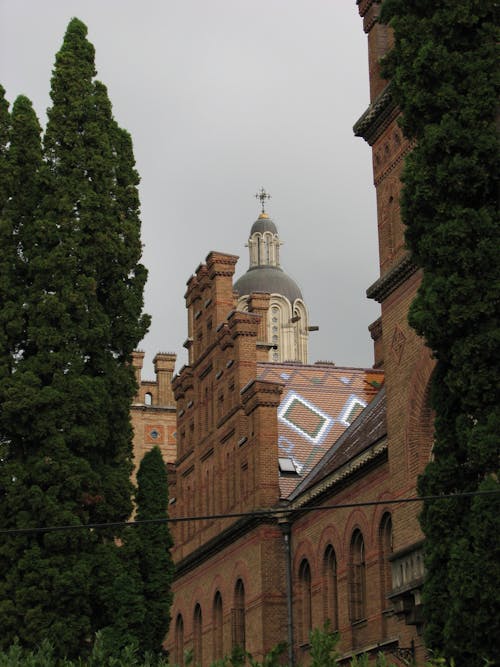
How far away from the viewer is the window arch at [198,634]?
42.5 m

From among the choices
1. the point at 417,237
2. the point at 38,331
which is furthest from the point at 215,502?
the point at 417,237

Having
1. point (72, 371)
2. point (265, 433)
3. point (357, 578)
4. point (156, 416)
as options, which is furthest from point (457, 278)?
point (156, 416)

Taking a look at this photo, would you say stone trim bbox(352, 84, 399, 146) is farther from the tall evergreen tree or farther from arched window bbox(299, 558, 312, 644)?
arched window bbox(299, 558, 312, 644)

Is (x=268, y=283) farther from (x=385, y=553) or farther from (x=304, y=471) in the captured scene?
(x=385, y=553)

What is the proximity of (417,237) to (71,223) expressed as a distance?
11.8 m

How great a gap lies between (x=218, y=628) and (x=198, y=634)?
1.94 m

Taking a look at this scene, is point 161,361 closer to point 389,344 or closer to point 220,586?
point 220,586

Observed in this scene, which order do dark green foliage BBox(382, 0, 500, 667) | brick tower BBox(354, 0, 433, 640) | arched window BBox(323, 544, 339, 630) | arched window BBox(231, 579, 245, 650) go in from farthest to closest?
arched window BBox(231, 579, 245, 650), arched window BBox(323, 544, 339, 630), brick tower BBox(354, 0, 433, 640), dark green foliage BBox(382, 0, 500, 667)

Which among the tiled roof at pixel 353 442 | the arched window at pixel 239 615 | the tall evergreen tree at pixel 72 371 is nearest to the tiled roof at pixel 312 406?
the tiled roof at pixel 353 442

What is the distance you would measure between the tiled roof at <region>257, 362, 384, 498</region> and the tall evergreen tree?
9.81m

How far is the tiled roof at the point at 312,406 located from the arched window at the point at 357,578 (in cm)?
549

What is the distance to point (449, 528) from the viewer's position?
1870cm

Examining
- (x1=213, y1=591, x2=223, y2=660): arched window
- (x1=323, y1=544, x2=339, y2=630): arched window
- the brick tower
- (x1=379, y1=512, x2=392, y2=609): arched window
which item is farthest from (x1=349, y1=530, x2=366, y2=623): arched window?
(x1=213, y1=591, x2=223, y2=660): arched window

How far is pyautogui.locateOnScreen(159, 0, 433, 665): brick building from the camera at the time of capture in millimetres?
24938
